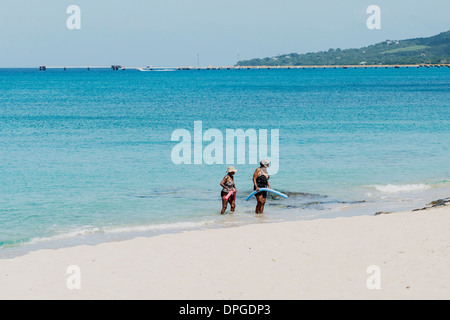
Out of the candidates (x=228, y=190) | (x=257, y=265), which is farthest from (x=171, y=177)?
(x=257, y=265)

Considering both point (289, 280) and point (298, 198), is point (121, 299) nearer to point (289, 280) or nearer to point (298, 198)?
point (289, 280)

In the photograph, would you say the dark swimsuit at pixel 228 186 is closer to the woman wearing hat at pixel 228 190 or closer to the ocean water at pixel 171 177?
the woman wearing hat at pixel 228 190

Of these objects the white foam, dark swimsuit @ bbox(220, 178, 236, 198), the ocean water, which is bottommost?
the white foam

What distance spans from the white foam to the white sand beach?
7390 millimetres

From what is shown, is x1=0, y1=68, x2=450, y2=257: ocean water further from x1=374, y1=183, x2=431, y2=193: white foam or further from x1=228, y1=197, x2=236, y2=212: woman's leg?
x1=228, y1=197, x2=236, y2=212: woman's leg

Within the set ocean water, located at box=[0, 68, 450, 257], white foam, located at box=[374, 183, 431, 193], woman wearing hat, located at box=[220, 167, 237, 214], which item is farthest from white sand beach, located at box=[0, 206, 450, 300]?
white foam, located at box=[374, 183, 431, 193]

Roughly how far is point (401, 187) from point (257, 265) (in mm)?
13241

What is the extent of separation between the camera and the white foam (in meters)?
23.3

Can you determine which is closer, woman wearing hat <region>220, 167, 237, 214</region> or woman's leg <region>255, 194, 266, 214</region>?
woman's leg <region>255, 194, 266, 214</region>

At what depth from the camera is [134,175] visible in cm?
2667

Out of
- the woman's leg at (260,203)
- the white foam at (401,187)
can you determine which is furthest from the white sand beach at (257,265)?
the white foam at (401,187)

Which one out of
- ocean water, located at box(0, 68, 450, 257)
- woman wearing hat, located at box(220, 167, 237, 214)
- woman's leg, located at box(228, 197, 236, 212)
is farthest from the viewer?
woman's leg, located at box(228, 197, 236, 212)

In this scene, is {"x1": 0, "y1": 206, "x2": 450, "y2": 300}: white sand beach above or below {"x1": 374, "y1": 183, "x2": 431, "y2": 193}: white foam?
above

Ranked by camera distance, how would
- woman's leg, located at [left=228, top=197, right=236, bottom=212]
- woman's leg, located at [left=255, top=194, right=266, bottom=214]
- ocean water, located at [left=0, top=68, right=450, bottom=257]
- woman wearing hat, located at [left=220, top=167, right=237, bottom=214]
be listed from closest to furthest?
ocean water, located at [left=0, top=68, right=450, bottom=257] → woman's leg, located at [left=255, top=194, right=266, bottom=214] → woman wearing hat, located at [left=220, top=167, right=237, bottom=214] → woman's leg, located at [left=228, top=197, right=236, bottom=212]
